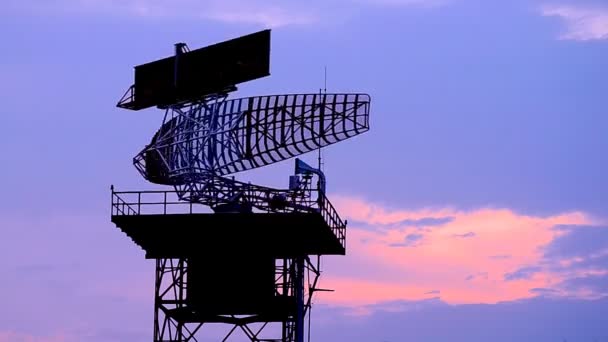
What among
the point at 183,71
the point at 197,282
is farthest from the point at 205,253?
the point at 183,71

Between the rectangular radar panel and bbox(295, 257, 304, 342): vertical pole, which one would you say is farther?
bbox(295, 257, 304, 342): vertical pole

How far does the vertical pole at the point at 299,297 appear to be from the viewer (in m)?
101

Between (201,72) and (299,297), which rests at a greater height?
(201,72)

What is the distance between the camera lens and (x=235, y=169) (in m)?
98.6

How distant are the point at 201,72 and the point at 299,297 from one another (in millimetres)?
13687

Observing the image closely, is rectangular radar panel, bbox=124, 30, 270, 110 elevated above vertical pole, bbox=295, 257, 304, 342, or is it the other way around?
rectangular radar panel, bbox=124, 30, 270, 110

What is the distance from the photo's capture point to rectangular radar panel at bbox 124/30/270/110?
9700cm

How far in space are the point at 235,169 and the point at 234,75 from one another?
5124 mm

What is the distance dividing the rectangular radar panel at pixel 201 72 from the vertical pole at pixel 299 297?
11.1m

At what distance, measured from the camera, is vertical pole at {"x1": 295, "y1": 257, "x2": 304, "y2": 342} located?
332 feet

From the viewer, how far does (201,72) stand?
9919 centimetres

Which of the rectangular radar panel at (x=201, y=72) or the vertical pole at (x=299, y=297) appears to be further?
the vertical pole at (x=299, y=297)

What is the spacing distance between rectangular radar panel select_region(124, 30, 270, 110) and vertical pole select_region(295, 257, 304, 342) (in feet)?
36.6

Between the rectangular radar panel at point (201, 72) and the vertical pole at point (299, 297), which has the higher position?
the rectangular radar panel at point (201, 72)
